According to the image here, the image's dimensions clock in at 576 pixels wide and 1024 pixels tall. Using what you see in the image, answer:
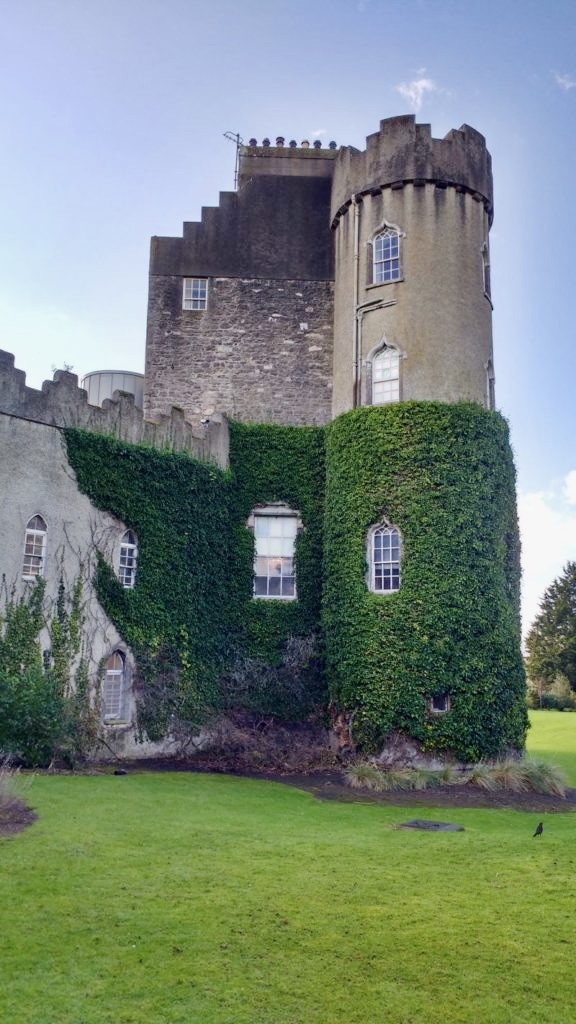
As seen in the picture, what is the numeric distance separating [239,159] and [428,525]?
663 inches

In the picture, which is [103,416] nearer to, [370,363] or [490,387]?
[370,363]

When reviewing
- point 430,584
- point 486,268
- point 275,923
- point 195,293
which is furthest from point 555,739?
point 275,923

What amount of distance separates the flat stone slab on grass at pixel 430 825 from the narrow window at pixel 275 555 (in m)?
10.6

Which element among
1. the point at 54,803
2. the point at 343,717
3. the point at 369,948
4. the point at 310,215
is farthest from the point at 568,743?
the point at 369,948

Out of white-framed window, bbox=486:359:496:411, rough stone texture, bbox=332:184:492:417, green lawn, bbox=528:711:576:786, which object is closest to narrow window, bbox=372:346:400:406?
rough stone texture, bbox=332:184:492:417

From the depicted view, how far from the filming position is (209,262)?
28500 mm

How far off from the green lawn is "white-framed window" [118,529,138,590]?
12550 millimetres

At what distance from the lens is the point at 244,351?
27.7m

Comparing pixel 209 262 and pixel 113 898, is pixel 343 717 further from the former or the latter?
pixel 209 262

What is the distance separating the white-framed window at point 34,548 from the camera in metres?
19.3

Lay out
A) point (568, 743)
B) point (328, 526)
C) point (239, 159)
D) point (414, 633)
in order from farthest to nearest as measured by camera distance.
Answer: point (568, 743)
point (239, 159)
point (328, 526)
point (414, 633)

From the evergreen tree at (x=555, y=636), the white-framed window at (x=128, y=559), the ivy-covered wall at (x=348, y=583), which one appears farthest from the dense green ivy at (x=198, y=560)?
the evergreen tree at (x=555, y=636)

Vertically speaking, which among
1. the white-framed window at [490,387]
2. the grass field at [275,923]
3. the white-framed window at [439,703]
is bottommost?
the grass field at [275,923]

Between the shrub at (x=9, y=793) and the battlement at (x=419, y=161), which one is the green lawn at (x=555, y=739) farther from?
the battlement at (x=419, y=161)
